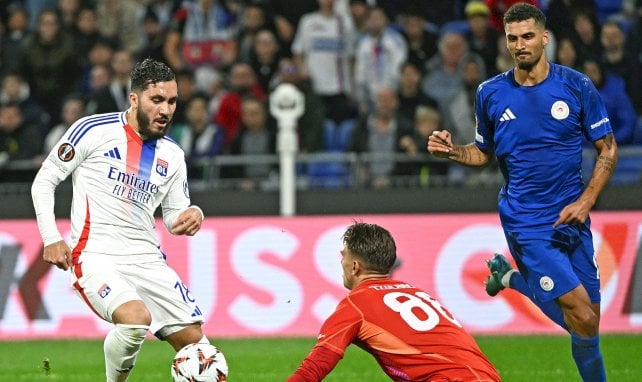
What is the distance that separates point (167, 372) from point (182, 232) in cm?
304

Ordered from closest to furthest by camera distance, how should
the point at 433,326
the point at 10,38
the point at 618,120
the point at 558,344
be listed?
the point at 433,326, the point at 558,344, the point at 618,120, the point at 10,38

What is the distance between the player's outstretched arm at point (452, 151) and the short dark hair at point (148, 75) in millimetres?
1638

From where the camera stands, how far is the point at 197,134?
1453 centimetres

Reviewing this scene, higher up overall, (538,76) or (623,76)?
(538,76)

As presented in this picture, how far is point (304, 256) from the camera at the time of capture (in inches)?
493

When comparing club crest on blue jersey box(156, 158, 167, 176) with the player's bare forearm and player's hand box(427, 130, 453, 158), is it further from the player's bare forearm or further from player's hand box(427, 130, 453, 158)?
the player's bare forearm

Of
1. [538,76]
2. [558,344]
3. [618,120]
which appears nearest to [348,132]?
[618,120]

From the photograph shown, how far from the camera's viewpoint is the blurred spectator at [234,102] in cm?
1458

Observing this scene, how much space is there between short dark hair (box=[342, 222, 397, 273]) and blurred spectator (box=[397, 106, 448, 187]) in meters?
7.56

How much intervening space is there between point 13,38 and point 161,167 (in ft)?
31.4

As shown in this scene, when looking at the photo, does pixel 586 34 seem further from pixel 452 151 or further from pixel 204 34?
pixel 452 151

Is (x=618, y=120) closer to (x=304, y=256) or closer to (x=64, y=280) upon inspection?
(x=304, y=256)

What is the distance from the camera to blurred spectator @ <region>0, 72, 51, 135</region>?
49.5ft

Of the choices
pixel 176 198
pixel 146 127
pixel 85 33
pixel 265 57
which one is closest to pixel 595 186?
pixel 176 198
